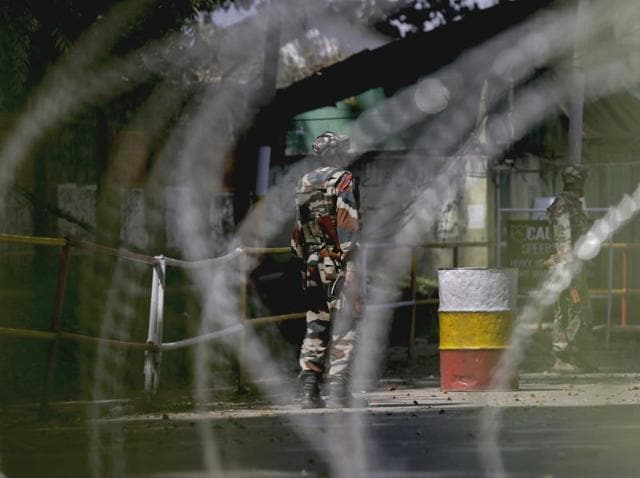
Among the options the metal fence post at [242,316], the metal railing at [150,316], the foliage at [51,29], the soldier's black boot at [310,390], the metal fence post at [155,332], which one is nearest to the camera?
the metal railing at [150,316]

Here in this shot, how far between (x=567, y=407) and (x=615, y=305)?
12665 mm

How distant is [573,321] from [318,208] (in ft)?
14.3

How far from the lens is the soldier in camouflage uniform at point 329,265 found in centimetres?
988

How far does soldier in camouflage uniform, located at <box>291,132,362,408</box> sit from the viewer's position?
9.88 m

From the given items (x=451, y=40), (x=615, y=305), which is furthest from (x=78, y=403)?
(x=615, y=305)

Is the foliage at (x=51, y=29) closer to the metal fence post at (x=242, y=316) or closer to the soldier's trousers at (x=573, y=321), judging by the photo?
the metal fence post at (x=242, y=316)

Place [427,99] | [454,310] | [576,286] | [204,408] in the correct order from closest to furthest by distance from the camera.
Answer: [204,408], [454,310], [576,286], [427,99]

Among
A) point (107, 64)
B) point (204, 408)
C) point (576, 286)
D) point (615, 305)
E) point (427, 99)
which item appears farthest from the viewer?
point (427, 99)

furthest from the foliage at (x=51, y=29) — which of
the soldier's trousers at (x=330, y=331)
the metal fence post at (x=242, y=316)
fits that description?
the soldier's trousers at (x=330, y=331)

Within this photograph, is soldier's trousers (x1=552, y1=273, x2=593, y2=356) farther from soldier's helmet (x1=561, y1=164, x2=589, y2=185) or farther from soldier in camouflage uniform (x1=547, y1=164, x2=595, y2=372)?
soldier's helmet (x1=561, y1=164, x2=589, y2=185)

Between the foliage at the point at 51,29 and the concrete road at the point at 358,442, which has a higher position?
the foliage at the point at 51,29

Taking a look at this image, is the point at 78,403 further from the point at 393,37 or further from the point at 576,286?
the point at 393,37

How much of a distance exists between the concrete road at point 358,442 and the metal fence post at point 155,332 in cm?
64

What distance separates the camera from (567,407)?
31.9 feet
